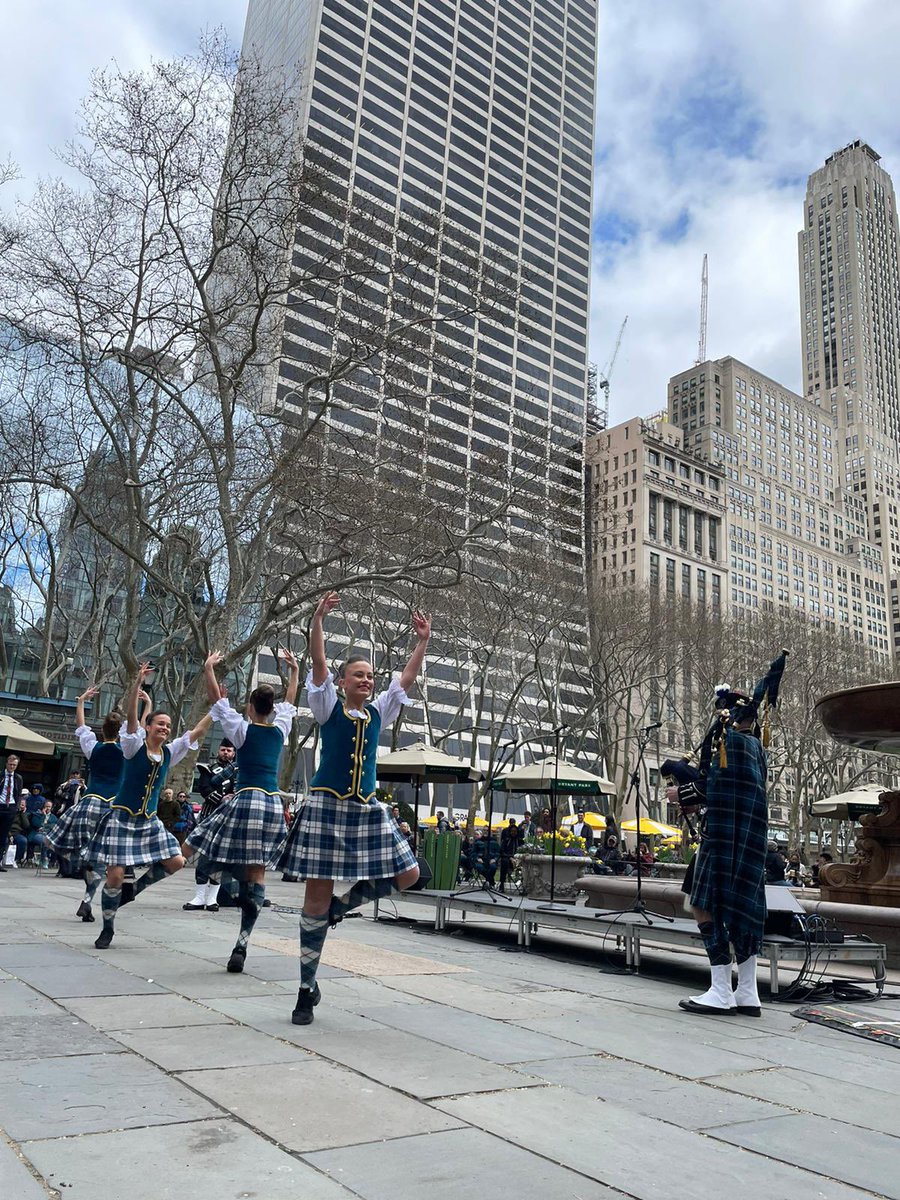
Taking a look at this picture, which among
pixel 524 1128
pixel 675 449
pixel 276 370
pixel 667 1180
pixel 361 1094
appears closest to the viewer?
pixel 667 1180

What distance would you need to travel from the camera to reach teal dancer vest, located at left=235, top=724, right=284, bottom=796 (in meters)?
6.55

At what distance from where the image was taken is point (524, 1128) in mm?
2992

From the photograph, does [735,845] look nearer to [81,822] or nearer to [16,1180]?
[16,1180]

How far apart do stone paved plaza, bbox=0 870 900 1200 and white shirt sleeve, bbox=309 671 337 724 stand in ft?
5.10

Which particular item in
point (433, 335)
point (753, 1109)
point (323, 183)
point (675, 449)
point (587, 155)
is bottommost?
point (753, 1109)

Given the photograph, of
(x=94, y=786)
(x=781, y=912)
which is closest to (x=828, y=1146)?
(x=781, y=912)

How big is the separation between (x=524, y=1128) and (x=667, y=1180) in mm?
546

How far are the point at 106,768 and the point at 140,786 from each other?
5.67 feet

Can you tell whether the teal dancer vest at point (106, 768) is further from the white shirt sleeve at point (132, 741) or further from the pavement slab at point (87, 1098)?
the pavement slab at point (87, 1098)

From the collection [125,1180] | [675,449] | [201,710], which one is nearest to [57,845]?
[125,1180]

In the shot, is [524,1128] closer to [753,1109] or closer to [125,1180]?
[753,1109]

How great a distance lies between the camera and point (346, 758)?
4.88 meters

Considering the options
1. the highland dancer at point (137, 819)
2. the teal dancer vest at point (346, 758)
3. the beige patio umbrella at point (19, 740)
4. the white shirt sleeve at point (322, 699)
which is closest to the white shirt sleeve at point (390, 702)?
the teal dancer vest at point (346, 758)

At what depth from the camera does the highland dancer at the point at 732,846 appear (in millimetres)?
5879
